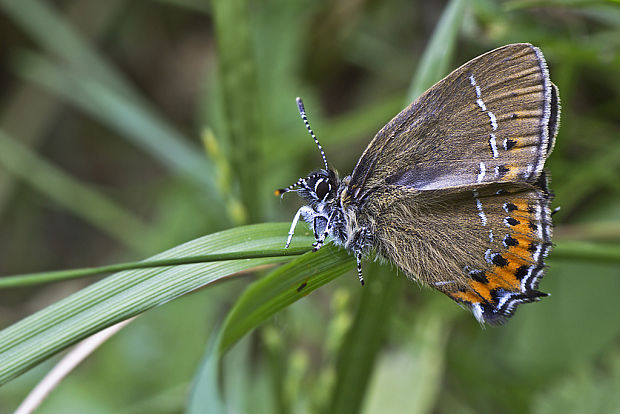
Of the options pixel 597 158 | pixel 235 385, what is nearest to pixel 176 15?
pixel 235 385

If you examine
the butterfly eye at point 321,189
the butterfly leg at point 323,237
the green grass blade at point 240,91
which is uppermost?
the green grass blade at point 240,91

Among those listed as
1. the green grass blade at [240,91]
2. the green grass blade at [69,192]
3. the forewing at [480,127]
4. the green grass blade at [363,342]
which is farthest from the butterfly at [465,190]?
the green grass blade at [69,192]

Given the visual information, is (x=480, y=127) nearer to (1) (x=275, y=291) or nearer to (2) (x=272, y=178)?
(1) (x=275, y=291)

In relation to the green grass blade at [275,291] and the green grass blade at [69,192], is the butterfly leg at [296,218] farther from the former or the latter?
the green grass blade at [69,192]

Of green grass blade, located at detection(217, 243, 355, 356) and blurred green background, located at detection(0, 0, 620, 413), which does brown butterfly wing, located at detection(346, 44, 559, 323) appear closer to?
blurred green background, located at detection(0, 0, 620, 413)

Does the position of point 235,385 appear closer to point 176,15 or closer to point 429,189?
point 429,189

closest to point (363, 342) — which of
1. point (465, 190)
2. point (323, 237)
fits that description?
point (323, 237)
